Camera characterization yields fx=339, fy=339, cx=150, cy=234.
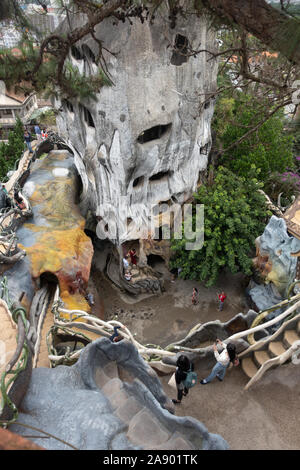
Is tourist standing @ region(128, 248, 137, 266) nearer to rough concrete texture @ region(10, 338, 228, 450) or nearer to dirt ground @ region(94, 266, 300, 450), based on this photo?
dirt ground @ region(94, 266, 300, 450)

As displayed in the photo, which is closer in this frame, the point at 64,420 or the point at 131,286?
the point at 64,420

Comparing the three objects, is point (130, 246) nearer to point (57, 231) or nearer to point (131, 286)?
point (131, 286)

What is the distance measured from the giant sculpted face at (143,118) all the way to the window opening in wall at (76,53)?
43mm

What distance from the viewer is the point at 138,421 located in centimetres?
477

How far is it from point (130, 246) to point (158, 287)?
8.29 feet

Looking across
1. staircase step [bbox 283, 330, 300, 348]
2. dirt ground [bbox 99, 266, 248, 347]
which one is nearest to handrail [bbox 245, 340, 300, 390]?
staircase step [bbox 283, 330, 300, 348]

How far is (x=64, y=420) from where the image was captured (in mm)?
4723

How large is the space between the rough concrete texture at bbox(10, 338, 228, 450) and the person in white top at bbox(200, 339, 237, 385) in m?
1.90

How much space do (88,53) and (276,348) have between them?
1157 centimetres

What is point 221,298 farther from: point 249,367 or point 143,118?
point 143,118

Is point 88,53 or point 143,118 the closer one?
point 88,53

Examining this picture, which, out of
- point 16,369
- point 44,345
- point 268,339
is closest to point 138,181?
point 44,345

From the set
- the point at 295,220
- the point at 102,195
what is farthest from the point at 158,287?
the point at 295,220

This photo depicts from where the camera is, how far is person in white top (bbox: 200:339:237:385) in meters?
6.98
